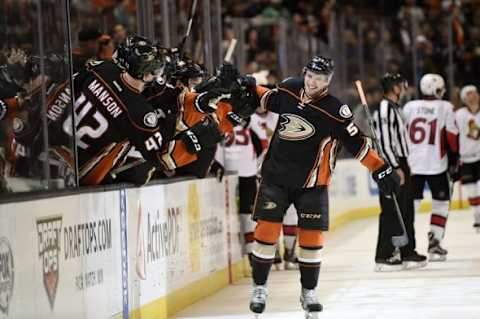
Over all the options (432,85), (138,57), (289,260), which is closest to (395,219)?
(289,260)

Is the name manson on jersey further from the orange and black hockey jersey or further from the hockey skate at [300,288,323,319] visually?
the hockey skate at [300,288,323,319]

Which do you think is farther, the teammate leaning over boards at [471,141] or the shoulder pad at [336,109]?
the teammate leaning over boards at [471,141]

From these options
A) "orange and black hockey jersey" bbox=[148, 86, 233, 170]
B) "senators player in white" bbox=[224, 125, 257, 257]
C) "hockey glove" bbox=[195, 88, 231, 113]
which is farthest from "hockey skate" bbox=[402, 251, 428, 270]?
"hockey glove" bbox=[195, 88, 231, 113]

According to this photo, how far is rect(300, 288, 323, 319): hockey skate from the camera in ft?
23.4

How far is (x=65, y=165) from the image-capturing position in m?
6.27

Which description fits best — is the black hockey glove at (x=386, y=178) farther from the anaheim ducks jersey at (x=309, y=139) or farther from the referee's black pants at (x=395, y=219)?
the referee's black pants at (x=395, y=219)

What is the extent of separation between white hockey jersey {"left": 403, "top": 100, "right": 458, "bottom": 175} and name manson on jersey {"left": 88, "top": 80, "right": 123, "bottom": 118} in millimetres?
4545

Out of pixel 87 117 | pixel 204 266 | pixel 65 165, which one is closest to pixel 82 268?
pixel 65 165

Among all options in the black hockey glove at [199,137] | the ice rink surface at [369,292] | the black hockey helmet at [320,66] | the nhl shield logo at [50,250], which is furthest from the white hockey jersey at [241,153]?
the nhl shield logo at [50,250]

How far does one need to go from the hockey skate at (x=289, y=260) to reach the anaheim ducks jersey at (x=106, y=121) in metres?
3.80

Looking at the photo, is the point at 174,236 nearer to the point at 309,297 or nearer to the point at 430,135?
the point at 309,297

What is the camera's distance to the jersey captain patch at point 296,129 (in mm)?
7246

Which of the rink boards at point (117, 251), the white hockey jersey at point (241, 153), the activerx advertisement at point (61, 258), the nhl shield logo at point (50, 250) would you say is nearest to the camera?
the activerx advertisement at point (61, 258)

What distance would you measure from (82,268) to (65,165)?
56 cm
